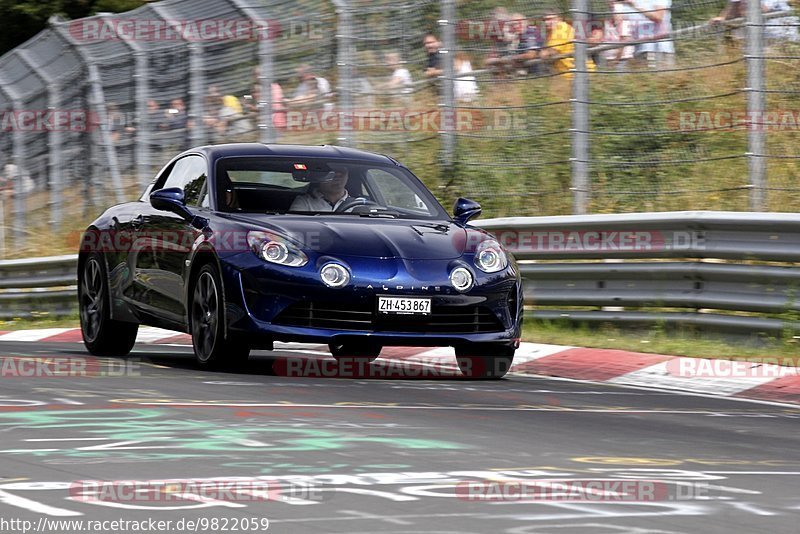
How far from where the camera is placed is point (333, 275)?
9383mm

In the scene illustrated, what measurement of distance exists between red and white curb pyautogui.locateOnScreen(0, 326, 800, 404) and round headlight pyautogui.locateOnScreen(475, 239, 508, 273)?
3.43 ft

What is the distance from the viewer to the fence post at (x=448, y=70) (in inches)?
581

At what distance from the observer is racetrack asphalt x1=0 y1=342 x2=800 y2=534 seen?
4.98 m

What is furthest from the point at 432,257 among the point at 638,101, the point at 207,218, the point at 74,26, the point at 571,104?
the point at 74,26

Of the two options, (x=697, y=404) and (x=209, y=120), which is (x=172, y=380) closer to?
(x=697, y=404)

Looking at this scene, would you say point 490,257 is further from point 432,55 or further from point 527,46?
point 432,55

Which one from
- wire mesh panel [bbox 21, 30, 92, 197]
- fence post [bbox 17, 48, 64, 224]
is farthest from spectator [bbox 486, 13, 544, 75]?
fence post [bbox 17, 48, 64, 224]

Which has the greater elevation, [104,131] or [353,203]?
[104,131]

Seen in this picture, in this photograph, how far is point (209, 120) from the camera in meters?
18.5

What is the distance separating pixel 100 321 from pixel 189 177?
1353 millimetres

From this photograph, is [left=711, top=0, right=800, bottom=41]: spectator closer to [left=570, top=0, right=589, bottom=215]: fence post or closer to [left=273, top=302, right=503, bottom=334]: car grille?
[left=570, top=0, right=589, bottom=215]: fence post

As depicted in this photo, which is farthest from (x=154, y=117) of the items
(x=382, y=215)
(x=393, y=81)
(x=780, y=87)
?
(x=382, y=215)

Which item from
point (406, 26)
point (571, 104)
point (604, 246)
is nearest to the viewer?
point (604, 246)

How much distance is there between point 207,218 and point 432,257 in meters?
1.43
